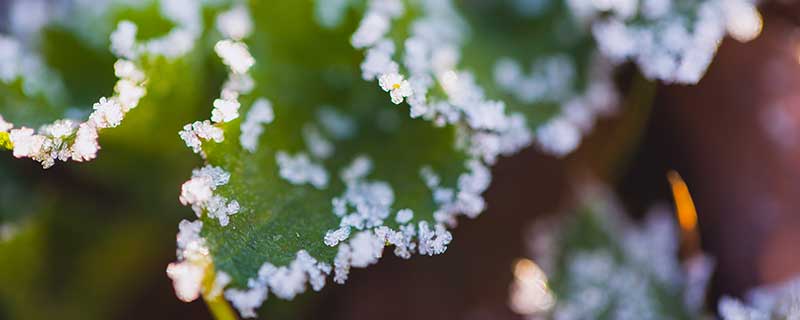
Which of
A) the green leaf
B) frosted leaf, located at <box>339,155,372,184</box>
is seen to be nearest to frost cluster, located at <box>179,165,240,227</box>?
the green leaf

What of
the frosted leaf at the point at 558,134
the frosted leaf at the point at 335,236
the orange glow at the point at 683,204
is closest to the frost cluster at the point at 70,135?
the frosted leaf at the point at 335,236

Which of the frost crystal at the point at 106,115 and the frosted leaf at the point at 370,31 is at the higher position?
the frosted leaf at the point at 370,31

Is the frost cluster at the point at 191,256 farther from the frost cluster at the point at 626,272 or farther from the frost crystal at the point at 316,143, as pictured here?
the frost cluster at the point at 626,272

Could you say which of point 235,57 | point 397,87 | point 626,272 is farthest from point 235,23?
point 626,272

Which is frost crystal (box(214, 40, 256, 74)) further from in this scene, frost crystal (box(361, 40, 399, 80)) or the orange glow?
the orange glow

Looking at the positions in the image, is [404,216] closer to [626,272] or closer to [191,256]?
[191,256]

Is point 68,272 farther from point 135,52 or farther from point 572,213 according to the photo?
point 572,213
